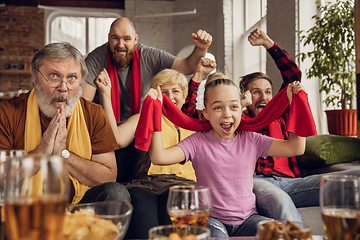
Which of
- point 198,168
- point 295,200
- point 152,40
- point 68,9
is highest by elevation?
point 68,9

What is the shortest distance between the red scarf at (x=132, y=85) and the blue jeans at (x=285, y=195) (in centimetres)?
121

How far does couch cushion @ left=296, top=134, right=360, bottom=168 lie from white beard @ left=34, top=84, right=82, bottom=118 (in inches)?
58.5

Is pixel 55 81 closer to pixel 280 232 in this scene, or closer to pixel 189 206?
pixel 189 206

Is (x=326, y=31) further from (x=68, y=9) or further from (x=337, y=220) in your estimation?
(x=68, y=9)

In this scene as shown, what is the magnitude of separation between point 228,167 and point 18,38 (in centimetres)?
743

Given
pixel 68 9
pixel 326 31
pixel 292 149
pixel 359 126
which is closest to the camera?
pixel 292 149

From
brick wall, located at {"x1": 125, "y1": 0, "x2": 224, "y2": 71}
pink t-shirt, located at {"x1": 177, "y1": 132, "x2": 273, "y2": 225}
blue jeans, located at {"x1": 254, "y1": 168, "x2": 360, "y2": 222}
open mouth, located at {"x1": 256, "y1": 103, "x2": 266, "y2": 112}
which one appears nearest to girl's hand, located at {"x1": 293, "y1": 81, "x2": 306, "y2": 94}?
pink t-shirt, located at {"x1": 177, "y1": 132, "x2": 273, "y2": 225}

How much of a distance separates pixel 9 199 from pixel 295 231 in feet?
1.38

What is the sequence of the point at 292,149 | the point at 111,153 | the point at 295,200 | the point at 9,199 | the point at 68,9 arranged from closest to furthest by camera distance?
the point at 9,199 < the point at 292,149 < the point at 111,153 < the point at 295,200 < the point at 68,9

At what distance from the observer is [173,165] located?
5.86ft

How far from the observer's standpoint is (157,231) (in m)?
0.56

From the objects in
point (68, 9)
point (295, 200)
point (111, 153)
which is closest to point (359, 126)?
point (295, 200)

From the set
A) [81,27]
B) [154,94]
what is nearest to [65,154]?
[154,94]

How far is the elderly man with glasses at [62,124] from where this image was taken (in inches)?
57.5
